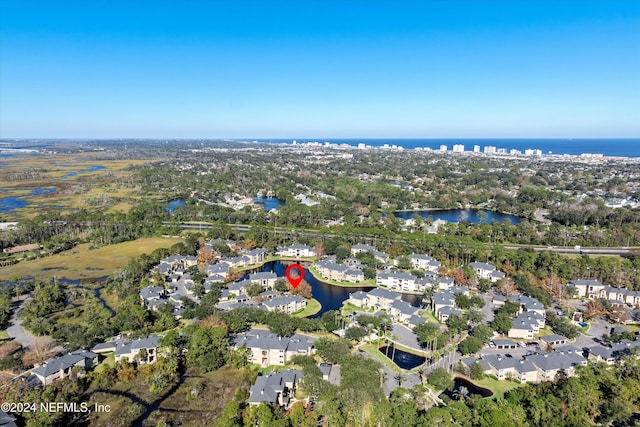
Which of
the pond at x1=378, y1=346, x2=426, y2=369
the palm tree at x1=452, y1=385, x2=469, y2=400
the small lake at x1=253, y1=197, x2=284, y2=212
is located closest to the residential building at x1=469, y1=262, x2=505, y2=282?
the pond at x1=378, y1=346, x2=426, y2=369

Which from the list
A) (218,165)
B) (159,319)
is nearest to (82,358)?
(159,319)

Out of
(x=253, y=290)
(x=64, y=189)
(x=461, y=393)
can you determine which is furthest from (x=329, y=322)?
(x=64, y=189)

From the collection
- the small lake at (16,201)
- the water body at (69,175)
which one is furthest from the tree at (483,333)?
the water body at (69,175)

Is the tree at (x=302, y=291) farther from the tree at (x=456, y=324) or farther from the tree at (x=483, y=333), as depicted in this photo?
the tree at (x=483, y=333)

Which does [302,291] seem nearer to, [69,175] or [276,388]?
[276,388]

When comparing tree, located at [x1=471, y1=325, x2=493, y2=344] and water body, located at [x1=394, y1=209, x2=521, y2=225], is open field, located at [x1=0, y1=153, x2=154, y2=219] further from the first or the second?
tree, located at [x1=471, y1=325, x2=493, y2=344]

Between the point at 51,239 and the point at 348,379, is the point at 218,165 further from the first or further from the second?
the point at 348,379
